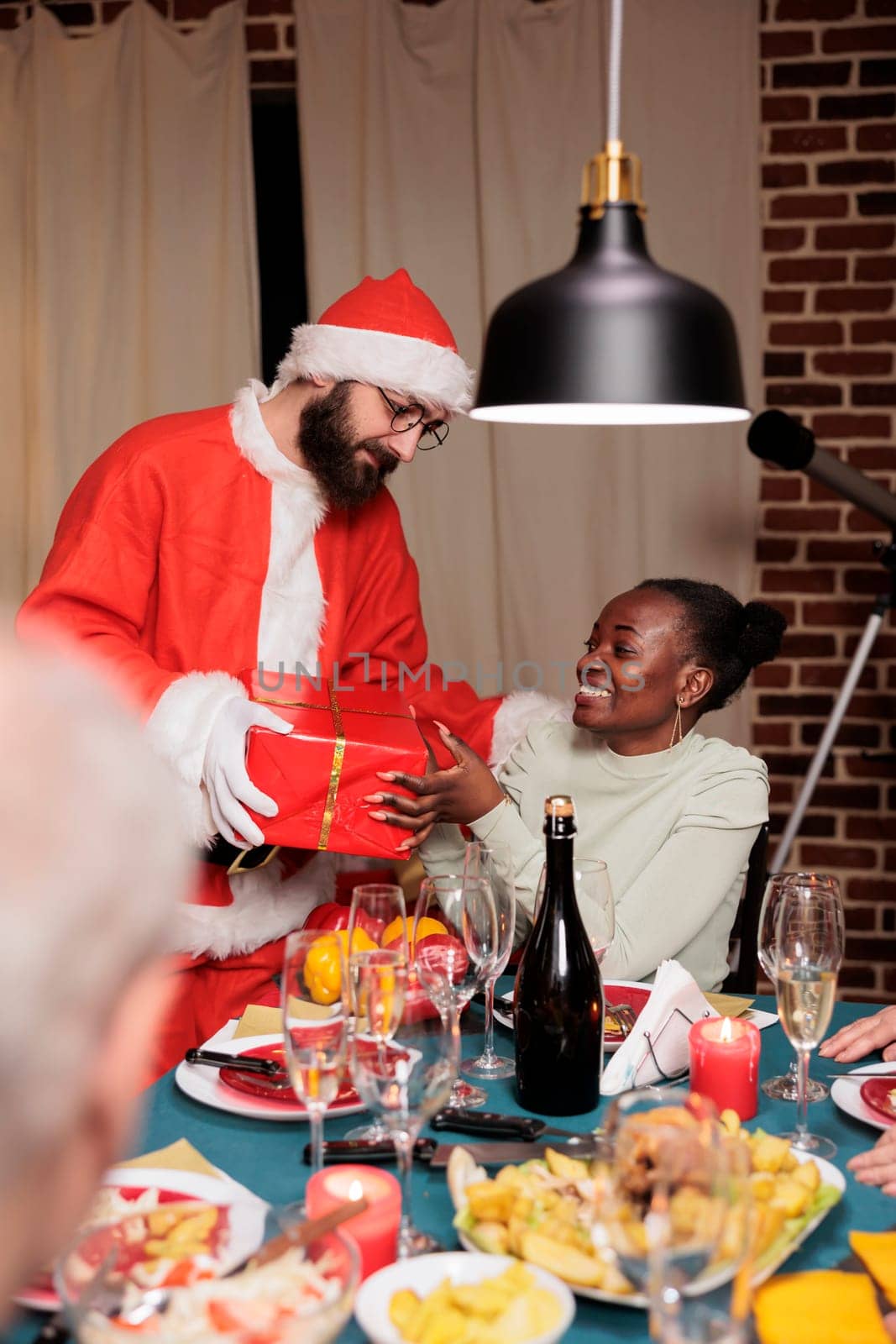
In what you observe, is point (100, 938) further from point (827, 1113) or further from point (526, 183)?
point (526, 183)

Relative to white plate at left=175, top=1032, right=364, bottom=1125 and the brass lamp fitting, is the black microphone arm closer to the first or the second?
the brass lamp fitting

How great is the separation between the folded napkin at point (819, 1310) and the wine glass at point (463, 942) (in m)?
0.46

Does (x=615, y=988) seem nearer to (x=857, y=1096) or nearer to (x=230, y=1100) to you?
(x=857, y=1096)

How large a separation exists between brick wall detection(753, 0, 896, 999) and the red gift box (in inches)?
68.8

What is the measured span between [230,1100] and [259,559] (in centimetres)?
114

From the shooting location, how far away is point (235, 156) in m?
3.39

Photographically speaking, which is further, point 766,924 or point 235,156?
point 235,156

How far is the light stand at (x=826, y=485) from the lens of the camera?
2715 mm

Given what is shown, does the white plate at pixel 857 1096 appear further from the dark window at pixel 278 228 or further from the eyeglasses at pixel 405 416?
the dark window at pixel 278 228

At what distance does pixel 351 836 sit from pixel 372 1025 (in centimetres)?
76

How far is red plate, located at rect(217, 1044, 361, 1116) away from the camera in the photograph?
4.36 feet

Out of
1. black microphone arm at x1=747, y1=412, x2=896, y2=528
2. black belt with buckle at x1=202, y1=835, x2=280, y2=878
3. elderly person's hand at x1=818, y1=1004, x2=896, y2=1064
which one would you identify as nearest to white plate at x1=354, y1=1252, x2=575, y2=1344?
elderly person's hand at x1=818, y1=1004, x2=896, y2=1064

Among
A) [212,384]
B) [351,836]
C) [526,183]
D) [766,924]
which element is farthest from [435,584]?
[766,924]

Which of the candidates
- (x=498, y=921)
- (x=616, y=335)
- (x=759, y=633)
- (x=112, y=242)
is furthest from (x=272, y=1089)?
(x=112, y=242)
